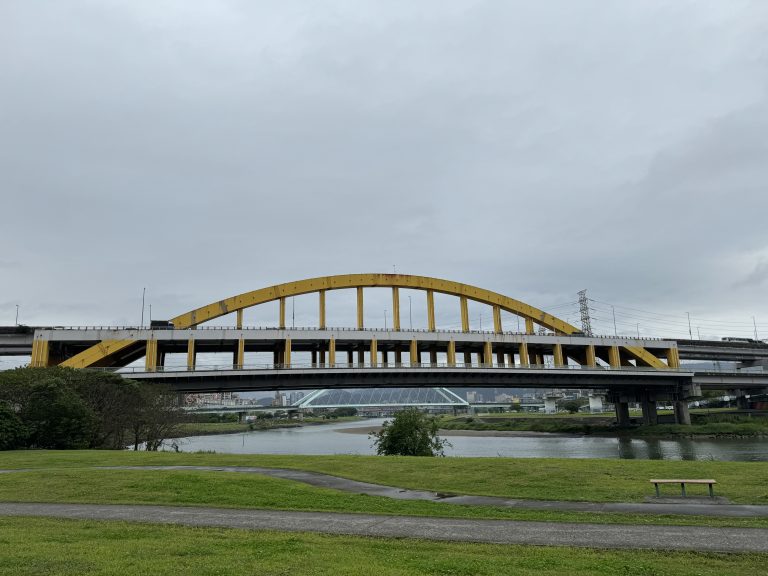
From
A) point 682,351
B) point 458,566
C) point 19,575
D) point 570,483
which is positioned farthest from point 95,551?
point 682,351

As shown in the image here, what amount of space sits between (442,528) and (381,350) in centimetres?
6386

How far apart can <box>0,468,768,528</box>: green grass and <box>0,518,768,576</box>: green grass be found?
3144mm

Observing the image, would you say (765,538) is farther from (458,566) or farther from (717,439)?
(717,439)

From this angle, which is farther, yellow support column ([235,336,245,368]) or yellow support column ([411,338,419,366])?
yellow support column ([411,338,419,366])

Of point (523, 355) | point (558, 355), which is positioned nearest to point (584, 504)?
point (523, 355)

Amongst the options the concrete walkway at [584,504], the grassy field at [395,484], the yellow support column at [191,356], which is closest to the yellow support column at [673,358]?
the grassy field at [395,484]

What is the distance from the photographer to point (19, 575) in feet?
27.0

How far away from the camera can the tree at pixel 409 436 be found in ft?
122

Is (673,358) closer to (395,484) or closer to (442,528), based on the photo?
(395,484)

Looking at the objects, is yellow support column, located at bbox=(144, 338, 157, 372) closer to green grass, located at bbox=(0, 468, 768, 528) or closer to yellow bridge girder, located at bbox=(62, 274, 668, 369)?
yellow bridge girder, located at bbox=(62, 274, 668, 369)

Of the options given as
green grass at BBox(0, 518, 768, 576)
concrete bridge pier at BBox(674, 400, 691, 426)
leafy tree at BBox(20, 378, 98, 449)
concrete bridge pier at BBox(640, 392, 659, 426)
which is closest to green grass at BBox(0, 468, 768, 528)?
green grass at BBox(0, 518, 768, 576)

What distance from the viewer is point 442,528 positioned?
12188mm

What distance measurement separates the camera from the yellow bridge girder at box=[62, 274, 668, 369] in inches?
2680

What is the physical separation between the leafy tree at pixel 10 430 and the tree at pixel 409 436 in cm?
2329
